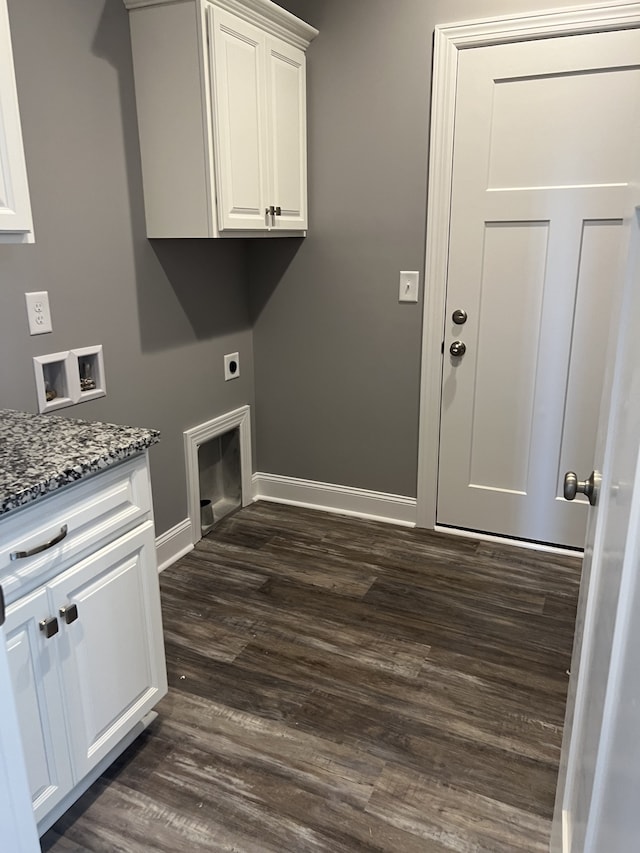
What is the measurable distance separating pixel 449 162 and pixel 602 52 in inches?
25.2

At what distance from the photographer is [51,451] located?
4.92 ft

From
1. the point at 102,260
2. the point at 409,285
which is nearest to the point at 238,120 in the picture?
the point at 102,260

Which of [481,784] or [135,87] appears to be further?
[135,87]

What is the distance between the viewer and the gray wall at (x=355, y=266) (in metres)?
2.66

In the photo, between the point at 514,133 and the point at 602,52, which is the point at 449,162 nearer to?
the point at 514,133

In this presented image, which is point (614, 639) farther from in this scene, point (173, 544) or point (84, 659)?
point (173, 544)

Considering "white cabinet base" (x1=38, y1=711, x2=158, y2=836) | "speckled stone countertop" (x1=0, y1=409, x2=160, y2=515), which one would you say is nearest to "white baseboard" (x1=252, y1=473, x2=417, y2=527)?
"white cabinet base" (x1=38, y1=711, x2=158, y2=836)

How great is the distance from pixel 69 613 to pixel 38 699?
7.2 inches

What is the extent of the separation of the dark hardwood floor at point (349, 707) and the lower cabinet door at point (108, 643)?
19cm

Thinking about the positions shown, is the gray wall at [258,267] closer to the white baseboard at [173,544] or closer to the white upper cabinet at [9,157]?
the white baseboard at [173,544]

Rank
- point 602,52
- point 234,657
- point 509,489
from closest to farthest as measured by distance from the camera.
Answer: point 234,657
point 602,52
point 509,489

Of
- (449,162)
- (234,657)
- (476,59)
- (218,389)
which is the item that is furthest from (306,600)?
(476,59)

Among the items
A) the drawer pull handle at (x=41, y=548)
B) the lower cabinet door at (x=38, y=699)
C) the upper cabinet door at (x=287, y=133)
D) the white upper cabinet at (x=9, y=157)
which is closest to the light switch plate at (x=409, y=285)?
the upper cabinet door at (x=287, y=133)

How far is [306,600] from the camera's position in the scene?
8.28 feet
